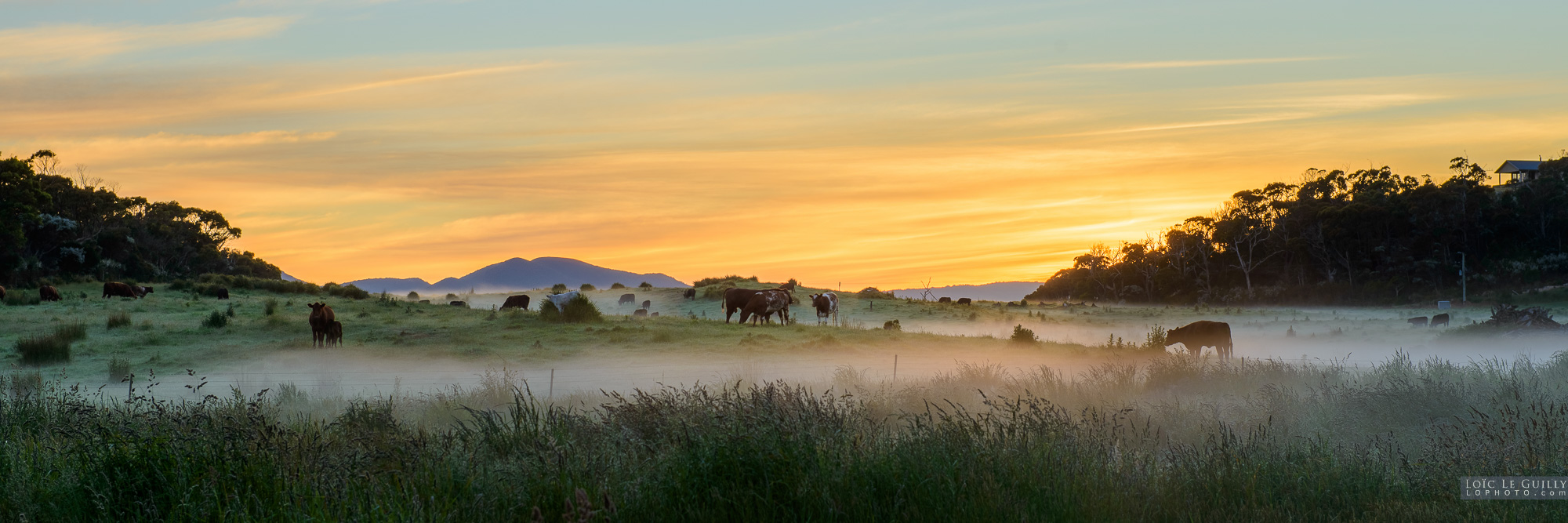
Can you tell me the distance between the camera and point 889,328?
3288cm

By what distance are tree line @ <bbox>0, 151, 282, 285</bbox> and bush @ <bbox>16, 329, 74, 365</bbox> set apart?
3706 cm

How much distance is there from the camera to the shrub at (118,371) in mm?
17641

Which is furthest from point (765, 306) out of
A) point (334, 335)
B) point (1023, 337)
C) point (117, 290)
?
point (117, 290)

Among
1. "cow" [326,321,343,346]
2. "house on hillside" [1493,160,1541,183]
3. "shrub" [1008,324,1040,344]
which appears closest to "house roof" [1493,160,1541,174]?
"house on hillside" [1493,160,1541,183]

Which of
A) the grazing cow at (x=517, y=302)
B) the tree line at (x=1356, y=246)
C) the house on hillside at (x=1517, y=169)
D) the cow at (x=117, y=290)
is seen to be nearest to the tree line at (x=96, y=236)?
the cow at (x=117, y=290)

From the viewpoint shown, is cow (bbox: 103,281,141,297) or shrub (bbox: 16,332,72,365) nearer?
shrub (bbox: 16,332,72,365)

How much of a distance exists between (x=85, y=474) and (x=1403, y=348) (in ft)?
114

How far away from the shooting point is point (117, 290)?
129 ft

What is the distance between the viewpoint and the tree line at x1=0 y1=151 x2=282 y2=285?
5169cm

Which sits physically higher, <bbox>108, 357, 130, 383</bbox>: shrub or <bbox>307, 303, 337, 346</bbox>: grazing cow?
<bbox>307, 303, 337, 346</bbox>: grazing cow

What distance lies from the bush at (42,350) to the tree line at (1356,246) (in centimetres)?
6855

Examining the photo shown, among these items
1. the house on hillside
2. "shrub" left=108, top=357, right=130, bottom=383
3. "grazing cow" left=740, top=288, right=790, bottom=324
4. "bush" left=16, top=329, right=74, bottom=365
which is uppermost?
the house on hillside

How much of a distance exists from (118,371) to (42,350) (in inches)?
171

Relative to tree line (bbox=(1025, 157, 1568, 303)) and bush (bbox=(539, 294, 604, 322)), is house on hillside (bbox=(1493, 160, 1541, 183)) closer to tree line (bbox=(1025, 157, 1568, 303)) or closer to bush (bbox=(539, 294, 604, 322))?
tree line (bbox=(1025, 157, 1568, 303))
